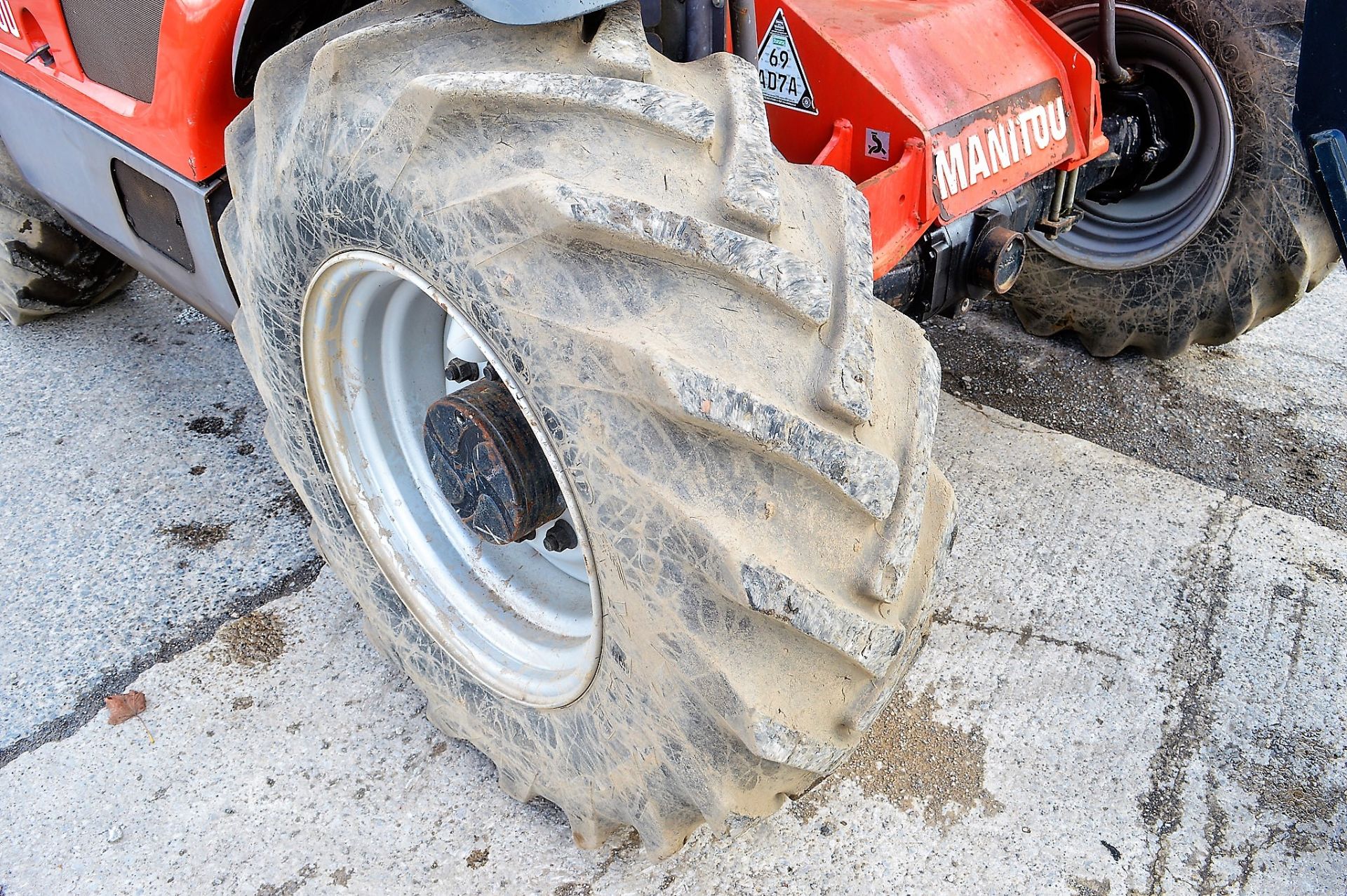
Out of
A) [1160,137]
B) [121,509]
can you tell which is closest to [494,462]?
[121,509]

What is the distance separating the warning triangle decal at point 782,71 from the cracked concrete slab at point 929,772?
107 cm

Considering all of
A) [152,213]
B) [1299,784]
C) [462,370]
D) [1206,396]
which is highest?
[152,213]

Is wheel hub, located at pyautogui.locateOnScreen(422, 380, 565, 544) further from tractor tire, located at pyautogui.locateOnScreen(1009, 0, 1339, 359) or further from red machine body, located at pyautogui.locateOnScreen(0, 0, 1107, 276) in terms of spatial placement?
tractor tire, located at pyautogui.locateOnScreen(1009, 0, 1339, 359)

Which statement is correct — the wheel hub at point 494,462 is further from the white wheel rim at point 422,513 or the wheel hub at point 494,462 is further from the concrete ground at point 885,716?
the concrete ground at point 885,716

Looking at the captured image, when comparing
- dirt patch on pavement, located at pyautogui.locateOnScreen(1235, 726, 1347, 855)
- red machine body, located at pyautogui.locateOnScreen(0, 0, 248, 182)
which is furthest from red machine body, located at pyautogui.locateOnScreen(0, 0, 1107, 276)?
dirt patch on pavement, located at pyautogui.locateOnScreen(1235, 726, 1347, 855)

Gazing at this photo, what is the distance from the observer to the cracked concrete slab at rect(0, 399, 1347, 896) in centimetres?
167

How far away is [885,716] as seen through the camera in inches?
75.7

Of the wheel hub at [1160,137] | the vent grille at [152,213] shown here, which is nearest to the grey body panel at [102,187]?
the vent grille at [152,213]

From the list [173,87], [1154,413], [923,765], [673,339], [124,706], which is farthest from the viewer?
[1154,413]

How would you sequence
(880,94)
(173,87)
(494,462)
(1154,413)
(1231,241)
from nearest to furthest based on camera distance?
(494,462) < (173,87) < (880,94) < (1231,241) < (1154,413)

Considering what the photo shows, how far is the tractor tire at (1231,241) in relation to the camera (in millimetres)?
2363

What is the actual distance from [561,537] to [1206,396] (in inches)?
84.4

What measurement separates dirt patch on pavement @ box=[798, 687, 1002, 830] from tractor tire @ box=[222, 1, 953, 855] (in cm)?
46

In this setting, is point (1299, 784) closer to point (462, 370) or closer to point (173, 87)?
point (462, 370)
